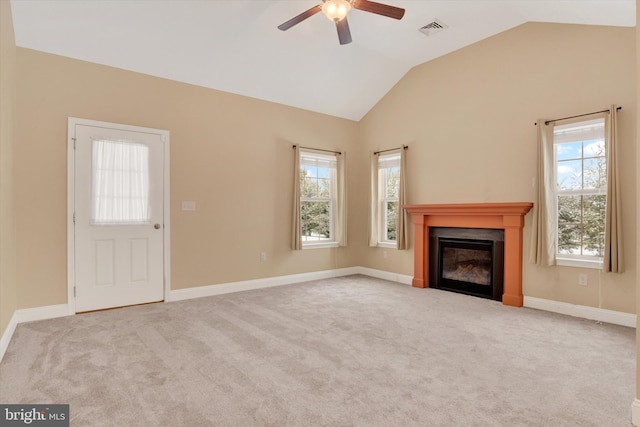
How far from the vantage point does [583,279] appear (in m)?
3.88

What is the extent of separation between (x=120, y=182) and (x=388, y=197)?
405cm

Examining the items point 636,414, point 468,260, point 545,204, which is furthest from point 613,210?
point 636,414

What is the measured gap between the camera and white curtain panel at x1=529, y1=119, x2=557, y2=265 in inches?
159

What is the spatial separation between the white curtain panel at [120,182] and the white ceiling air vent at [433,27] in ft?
12.6

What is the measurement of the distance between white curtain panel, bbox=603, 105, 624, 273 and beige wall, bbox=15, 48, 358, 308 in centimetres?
372

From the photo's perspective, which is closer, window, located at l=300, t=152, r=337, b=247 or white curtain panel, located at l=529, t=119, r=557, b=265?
white curtain panel, located at l=529, t=119, r=557, b=265

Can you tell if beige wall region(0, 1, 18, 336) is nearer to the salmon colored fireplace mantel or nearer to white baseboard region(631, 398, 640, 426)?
white baseboard region(631, 398, 640, 426)

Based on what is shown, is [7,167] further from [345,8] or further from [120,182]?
[345,8]

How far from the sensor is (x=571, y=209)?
4074mm

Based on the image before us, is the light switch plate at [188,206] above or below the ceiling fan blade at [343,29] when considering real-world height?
below

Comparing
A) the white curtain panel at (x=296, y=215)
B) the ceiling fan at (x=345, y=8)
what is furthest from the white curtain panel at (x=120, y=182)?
the ceiling fan at (x=345, y=8)

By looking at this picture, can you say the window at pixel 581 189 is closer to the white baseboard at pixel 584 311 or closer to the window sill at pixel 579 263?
the window sill at pixel 579 263

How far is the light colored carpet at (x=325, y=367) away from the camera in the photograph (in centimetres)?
200

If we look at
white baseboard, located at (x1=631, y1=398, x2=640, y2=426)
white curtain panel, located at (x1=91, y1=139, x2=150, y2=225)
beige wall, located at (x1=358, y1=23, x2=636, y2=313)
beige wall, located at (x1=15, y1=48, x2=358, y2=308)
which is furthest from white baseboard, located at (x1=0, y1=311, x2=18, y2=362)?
beige wall, located at (x1=358, y1=23, x2=636, y2=313)
